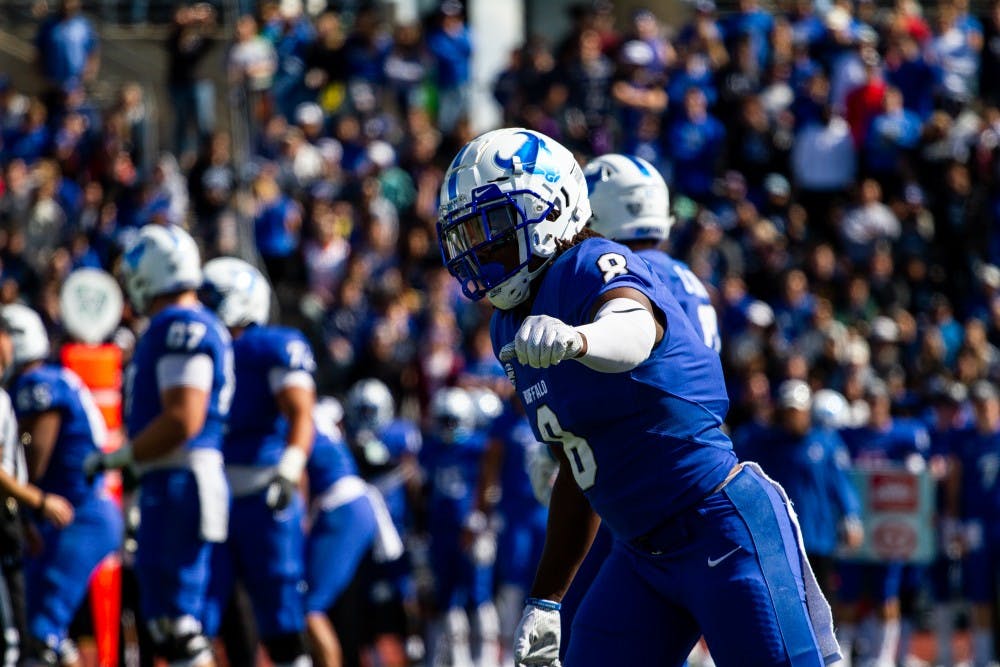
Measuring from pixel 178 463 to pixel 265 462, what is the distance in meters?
0.75

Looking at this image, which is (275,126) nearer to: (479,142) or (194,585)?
(194,585)

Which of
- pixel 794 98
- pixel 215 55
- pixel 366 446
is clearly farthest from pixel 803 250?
pixel 215 55

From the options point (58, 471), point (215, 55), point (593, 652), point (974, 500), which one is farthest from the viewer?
point (215, 55)

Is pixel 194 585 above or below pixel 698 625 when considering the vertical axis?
below

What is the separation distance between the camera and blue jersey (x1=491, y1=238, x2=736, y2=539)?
4164mm

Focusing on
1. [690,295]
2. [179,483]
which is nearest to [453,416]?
[179,483]

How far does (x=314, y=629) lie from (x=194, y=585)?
5.22 feet

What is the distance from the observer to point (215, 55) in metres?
15.5

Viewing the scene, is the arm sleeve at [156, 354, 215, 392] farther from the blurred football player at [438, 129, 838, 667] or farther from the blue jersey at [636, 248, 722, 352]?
the blurred football player at [438, 129, 838, 667]

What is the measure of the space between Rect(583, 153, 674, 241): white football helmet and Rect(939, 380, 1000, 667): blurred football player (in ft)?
18.4

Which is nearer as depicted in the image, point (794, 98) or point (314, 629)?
point (314, 629)

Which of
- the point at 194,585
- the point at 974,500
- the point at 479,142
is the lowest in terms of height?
the point at 974,500

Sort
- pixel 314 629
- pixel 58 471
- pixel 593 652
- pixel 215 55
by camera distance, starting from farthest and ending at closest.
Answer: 1. pixel 215 55
2. pixel 314 629
3. pixel 58 471
4. pixel 593 652

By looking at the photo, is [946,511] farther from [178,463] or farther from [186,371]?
[186,371]
